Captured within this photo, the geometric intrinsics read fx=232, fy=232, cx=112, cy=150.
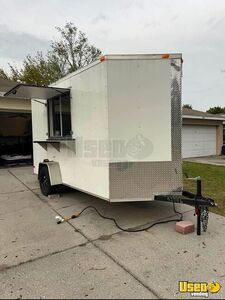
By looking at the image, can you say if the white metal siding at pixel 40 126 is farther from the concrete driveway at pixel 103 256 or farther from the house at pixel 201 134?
the house at pixel 201 134

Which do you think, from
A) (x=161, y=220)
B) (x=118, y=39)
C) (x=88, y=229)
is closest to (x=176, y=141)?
(x=161, y=220)

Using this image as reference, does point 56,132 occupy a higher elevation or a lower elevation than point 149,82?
lower

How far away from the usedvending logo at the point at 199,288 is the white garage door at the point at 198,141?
44.4ft

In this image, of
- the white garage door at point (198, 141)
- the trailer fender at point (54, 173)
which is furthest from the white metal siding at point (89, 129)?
the white garage door at point (198, 141)

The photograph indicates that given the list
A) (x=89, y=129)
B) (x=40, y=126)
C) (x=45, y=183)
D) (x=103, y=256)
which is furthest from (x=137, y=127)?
(x=40, y=126)

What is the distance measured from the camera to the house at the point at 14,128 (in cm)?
1101

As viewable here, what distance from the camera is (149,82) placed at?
376cm

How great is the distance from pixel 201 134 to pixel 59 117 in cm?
1325

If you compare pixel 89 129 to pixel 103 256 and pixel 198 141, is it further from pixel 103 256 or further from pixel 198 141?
pixel 198 141

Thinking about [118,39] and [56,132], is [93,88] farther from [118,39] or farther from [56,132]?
[118,39]

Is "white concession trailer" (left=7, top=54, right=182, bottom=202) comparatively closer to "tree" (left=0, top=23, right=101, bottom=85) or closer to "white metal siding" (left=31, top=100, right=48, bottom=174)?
"white metal siding" (left=31, top=100, right=48, bottom=174)

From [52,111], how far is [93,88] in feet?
7.43

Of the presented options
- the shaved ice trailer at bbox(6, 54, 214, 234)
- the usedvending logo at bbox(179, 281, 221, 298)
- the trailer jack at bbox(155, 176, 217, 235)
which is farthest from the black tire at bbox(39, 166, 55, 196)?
the usedvending logo at bbox(179, 281, 221, 298)

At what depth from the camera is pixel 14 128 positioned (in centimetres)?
1554
